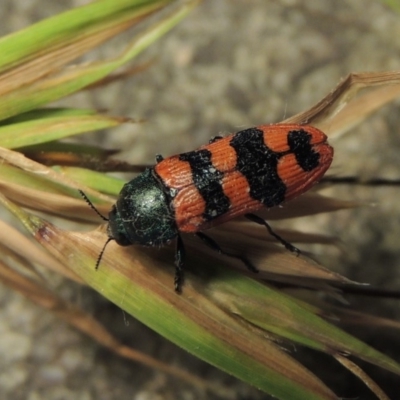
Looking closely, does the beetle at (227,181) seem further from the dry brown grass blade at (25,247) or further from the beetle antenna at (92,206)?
the dry brown grass blade at (25,247)

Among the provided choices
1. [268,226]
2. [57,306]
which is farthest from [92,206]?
[57,306]

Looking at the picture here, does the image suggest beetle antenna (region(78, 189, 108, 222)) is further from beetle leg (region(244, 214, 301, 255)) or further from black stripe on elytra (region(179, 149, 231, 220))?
beetle leg (region(244, 214, 301, 255))

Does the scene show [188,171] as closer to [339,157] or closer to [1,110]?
[1,110]

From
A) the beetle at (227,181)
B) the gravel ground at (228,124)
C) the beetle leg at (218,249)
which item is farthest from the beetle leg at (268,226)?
the gravel ground at (228,124)

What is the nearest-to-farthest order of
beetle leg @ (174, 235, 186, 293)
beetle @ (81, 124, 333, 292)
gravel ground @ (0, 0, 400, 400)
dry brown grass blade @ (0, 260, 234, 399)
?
beetle leg @ (174, 235, 186, 293) < beetle @ (81, 124, 333, 292) < dry brown grass blade @ (0, 260, 234, 399) < gravel ground @ (0, 0, 400, 400)

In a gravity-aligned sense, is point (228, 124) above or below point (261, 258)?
below

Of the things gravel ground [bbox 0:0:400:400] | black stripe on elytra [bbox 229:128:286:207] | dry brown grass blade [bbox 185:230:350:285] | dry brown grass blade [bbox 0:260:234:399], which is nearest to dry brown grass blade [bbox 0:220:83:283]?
dry brown grass blade [bbox 0:260:234:399]

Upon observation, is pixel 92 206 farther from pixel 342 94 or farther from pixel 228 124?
pixel 228 124
